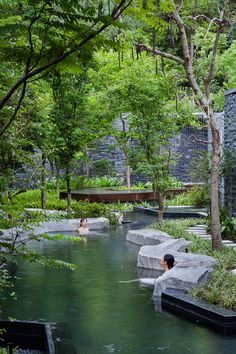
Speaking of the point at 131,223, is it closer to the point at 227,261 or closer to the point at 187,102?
the point at 187,102

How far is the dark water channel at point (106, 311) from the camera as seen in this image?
6.50 metres

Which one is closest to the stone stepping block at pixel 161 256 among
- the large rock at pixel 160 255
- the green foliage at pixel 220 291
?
the large rock at pixel 160 255

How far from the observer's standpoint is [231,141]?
16.5 m

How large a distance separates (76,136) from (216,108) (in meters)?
12.9

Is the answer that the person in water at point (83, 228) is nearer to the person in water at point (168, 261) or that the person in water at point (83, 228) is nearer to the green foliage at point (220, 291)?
the person in water at point (168, 261)

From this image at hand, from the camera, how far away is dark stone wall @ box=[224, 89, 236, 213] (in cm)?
1627

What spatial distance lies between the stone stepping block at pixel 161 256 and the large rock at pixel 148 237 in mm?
1638

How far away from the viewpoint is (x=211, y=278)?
8719 millimetres

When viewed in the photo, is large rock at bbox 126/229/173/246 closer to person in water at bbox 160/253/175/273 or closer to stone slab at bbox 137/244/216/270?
stone slab at bbox 137/244/216/270

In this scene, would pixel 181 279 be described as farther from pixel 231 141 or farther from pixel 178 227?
pixel 231 141

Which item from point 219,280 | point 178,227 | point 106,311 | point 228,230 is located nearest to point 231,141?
point 178,227

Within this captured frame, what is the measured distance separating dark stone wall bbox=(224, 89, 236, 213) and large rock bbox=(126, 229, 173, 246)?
3.02 metres

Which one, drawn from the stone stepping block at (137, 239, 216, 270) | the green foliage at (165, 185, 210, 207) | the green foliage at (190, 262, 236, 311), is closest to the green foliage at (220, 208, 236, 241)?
the stone stepping block at (137, 239, 216, 270)

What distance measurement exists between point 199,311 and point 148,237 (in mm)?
6520
